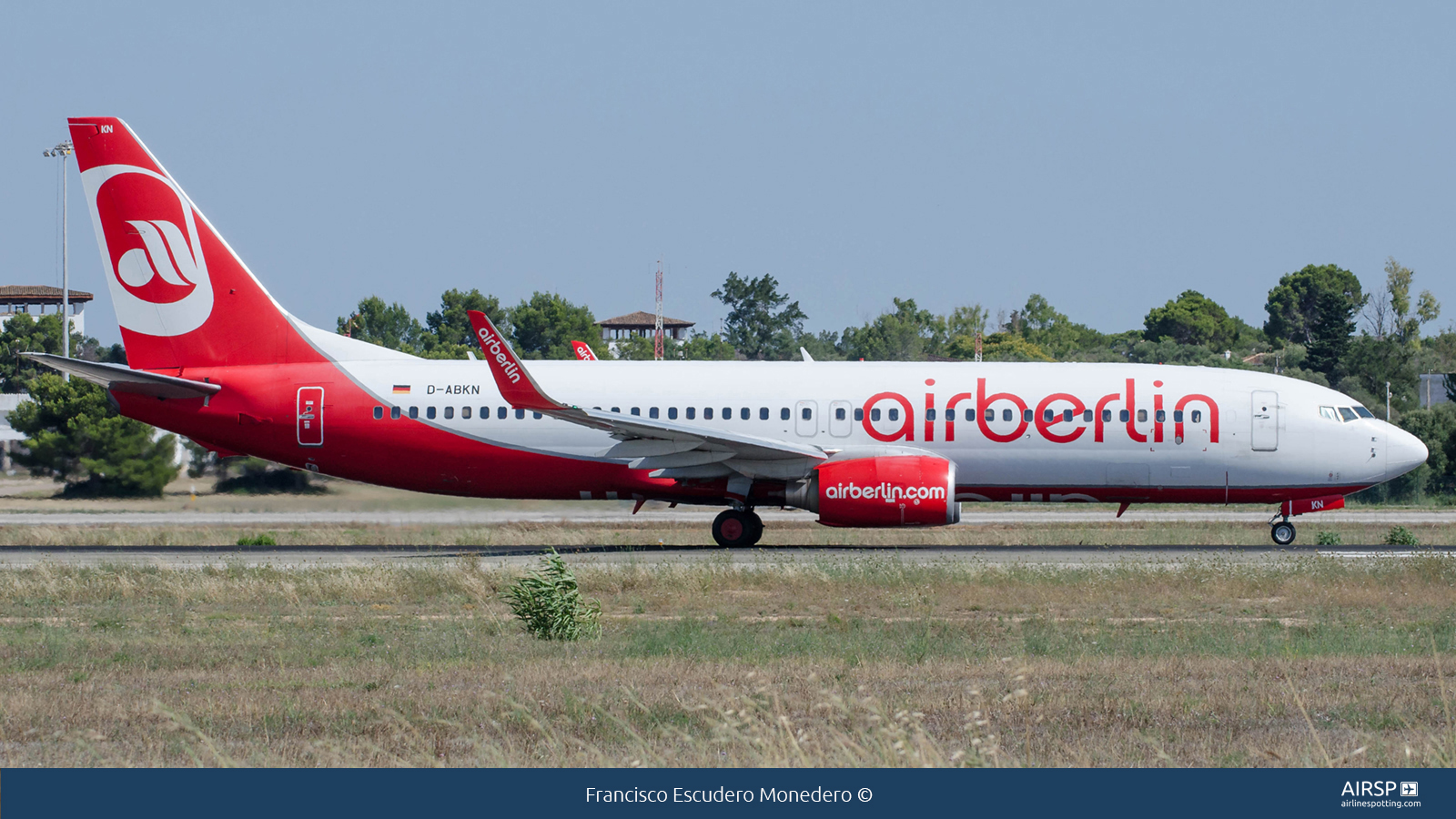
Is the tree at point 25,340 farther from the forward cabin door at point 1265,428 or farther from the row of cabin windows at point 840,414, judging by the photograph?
the forward cabin door at point 1265,428

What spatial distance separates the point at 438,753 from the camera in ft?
29.7

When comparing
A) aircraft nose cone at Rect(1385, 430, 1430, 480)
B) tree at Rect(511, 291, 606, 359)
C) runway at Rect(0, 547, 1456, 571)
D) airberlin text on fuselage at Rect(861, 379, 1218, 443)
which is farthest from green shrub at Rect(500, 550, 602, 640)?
tree at Rect(511, 291, 606, 359)

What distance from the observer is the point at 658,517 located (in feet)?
138

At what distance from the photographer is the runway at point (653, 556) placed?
23094 mm

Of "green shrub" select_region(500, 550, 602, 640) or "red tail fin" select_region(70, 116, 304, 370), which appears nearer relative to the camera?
"green shrub" select_region(500, 550, 602, 640)

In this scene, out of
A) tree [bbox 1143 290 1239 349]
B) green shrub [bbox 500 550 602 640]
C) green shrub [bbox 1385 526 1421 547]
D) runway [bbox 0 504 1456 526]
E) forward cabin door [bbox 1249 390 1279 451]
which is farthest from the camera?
tree [bbox 1143 290 1239 349]

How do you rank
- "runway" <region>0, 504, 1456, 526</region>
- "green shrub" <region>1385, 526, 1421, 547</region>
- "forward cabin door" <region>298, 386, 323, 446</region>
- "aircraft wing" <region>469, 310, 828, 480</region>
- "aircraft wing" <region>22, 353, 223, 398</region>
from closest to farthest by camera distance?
1. "aircraft wing" <region>469, 310, 828, 480</region>
2. "aircraft wing" <region>22, 353, 223, 398</region>
3. "forward cabin door" <region>298, 386, 323, 446</region>
4. "green shrub" <region>1385, 526, 1421, 547</region>
5. "runway" <region>0, 504, 1456, 526</region>

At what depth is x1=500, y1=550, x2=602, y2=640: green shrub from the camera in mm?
15031

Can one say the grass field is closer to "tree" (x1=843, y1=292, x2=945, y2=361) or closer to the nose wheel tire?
the nose wheel tire

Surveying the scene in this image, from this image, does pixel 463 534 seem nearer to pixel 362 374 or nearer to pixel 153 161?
pixel 362 374

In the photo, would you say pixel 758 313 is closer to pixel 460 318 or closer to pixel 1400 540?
pixel 460 318

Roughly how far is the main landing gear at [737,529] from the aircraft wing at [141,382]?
9.92m

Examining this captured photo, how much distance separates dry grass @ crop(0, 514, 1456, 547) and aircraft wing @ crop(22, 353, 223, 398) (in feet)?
11.4

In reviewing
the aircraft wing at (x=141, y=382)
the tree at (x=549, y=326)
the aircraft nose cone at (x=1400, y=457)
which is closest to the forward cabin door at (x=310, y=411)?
the aircraft wing at (x=141, y=382)
